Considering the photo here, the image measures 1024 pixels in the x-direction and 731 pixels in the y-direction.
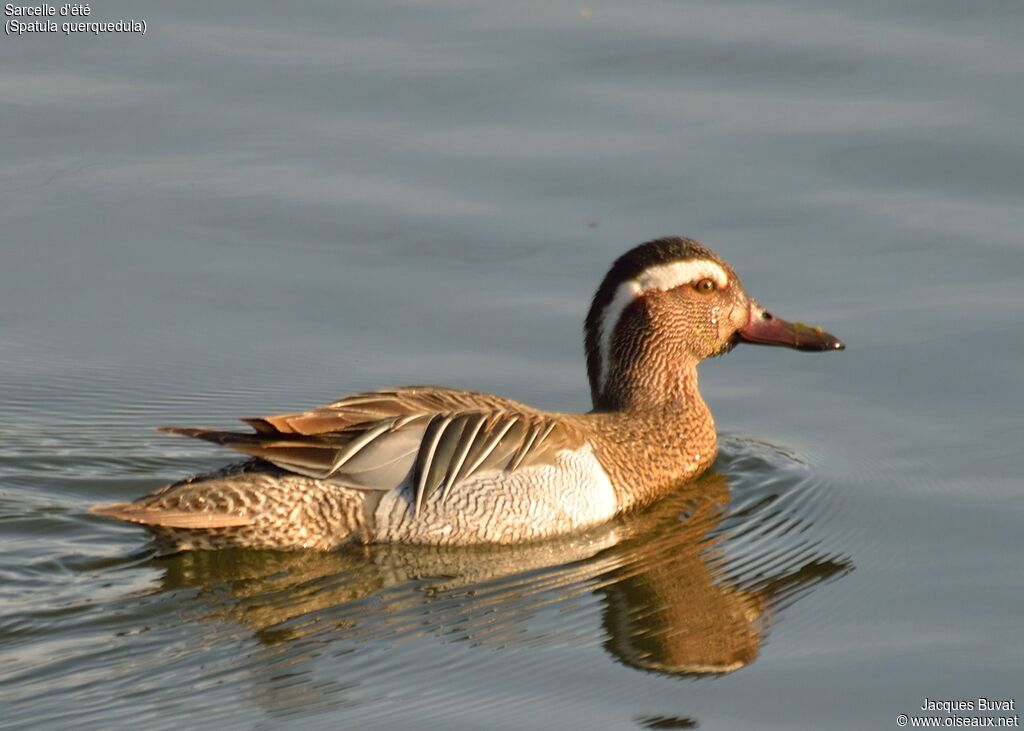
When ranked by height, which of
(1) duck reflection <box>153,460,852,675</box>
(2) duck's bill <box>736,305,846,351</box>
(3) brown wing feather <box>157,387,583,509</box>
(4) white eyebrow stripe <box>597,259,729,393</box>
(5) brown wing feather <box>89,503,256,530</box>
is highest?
(4) white eyebrow stripe <box>597,259,729,393</box>

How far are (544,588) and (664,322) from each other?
2.26 meters

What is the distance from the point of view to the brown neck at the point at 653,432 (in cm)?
1018

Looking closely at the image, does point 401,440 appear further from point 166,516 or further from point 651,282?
point 651,282

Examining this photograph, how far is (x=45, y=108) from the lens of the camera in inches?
543

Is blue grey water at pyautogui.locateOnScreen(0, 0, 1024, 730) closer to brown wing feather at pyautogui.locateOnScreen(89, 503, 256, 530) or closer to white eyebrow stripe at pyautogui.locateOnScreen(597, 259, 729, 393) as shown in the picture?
brown wing feather at pyautogui.locateOnScreen(89, 503, 256, 530)

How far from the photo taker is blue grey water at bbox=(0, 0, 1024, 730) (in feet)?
26.9

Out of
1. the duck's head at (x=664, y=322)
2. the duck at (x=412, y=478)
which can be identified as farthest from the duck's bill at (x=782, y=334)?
the duck at (x=412, y=478)

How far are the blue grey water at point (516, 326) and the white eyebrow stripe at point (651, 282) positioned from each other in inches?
27.6

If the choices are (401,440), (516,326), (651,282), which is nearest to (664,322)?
(651,282)

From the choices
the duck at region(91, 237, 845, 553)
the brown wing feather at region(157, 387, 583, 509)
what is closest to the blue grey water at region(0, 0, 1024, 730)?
the duck at region(91, 237, 845, 553)

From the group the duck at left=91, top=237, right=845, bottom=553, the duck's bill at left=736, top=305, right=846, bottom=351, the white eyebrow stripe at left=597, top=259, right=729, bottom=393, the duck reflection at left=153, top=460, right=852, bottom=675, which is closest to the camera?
the duck reflection at left=153, top=460, right=852, bottom=675

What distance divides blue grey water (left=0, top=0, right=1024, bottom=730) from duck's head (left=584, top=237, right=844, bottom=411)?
20.3 inches

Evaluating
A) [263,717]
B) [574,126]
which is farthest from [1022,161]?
[263,717]

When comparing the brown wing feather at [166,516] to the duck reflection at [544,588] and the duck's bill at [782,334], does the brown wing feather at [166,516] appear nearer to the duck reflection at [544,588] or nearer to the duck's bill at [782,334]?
the duck reflection at [544,588]
